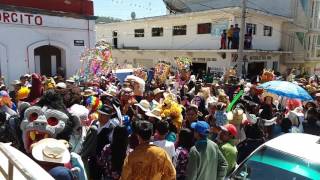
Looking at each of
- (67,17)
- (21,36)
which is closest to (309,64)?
(67,17)

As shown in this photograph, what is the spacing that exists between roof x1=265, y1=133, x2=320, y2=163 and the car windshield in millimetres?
76

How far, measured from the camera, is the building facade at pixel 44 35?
11.8 metres

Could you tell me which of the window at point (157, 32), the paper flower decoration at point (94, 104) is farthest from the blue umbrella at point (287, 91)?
the window at point (157, 32)

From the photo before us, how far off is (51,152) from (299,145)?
309 cm

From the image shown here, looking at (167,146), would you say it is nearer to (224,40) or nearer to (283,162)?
(283,162)

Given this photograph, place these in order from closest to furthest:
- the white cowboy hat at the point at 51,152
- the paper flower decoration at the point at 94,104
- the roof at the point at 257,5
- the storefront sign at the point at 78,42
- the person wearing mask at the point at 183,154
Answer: the white cowboy hat at the point at 51,152 < the person wearing mask at the point at 183,154 < the paper flower decoration at the point at 94,104 < the storefront sign at the point at 78,42 < the roof at the point at 257,5

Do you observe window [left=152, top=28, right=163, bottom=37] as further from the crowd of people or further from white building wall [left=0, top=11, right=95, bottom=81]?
the crowd of people

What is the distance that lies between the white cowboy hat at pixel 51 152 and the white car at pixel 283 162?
2.18 meters

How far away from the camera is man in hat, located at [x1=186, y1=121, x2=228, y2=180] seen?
3.47 metres

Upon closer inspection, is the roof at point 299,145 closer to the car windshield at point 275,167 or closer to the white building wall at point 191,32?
the car windshield at point 275,167

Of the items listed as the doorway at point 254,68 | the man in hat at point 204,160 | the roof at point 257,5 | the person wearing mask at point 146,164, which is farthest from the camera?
the roof at point 257,5

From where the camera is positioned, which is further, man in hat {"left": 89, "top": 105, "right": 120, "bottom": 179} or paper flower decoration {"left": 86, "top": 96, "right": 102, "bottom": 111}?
paper flower decoration {"left": 86, "top": 96, "right": 102, "bottom": 111}

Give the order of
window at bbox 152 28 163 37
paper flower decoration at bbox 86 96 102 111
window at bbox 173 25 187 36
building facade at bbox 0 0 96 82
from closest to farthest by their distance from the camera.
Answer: paper flower decoration at bbox 86 96 102 111 → building facade at bbox 0 0 96 82 → window at bbox 173 25 187 36 → window at bbox 152 28 163 37

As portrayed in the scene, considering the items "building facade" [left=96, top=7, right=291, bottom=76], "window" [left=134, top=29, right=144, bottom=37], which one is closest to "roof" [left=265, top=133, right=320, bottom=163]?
"building facade" [left=96, top=7, right=291, bottom=76]
